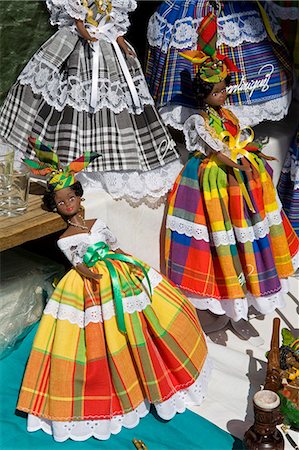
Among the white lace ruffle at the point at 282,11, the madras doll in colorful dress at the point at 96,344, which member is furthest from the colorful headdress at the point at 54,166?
the white lace ruffle at the point at 282,11

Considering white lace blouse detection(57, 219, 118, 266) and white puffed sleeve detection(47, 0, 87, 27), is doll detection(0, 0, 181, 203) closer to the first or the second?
white puffed sleeve detection(47, 0, 87, 27)

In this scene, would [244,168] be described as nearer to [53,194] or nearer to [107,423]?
[53,194]

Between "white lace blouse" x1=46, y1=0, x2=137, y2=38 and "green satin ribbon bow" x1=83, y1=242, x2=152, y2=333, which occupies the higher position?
"white lace blouse" x1=46, y1=0, x2=137, y2=38

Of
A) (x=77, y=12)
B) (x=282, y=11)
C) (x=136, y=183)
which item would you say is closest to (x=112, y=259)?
(x=136, y=183)

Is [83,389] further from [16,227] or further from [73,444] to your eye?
[16,227]

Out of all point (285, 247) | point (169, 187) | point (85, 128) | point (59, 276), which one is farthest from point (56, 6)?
point (285, 247)

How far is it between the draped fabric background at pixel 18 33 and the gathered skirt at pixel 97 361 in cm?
89

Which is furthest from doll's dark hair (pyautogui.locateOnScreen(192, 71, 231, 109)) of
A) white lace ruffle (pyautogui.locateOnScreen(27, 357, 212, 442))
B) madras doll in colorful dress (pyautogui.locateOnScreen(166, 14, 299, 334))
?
white lace ruffle (pyautogui.locateOnScreen(27, 357, 212, 442))

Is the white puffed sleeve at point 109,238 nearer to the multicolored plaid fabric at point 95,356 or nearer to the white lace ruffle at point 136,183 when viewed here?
the multicolored plaid fabric at point 95,356

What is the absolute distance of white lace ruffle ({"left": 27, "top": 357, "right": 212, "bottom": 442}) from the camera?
1.89m

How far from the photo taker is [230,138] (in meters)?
2.23

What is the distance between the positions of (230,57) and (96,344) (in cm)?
106

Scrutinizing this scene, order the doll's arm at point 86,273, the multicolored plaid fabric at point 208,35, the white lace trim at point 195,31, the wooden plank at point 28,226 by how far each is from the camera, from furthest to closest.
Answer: the white lace trim at point 195,31, the multicolored plaid fabric at point 208,35, the wooden plank at point 28,226, the doll's arm at point 86,273

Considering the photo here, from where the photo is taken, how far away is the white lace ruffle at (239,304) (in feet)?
7.36
